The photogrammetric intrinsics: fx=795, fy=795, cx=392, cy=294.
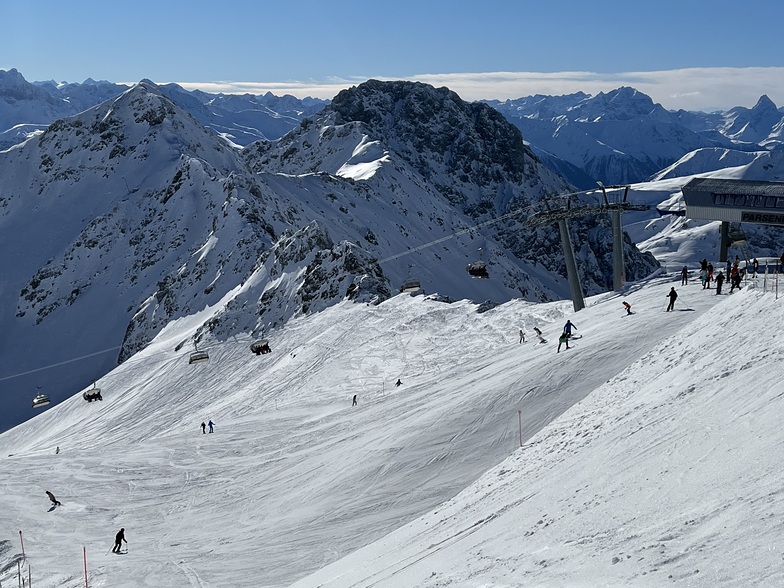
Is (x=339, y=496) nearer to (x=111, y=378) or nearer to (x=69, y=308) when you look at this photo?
(x=111, y=378)

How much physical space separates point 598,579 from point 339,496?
1811cm

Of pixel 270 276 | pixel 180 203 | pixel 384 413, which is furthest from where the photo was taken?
pixel 180 203

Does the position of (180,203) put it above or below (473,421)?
above

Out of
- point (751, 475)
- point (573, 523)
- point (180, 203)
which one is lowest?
point (573, 523)

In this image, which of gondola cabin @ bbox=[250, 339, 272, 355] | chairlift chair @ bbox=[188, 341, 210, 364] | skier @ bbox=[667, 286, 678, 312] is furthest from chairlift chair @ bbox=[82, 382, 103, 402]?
skier @ bbox=[667, 286, 678, 312]

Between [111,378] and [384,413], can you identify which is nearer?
[384,413]

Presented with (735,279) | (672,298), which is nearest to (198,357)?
(672,298)

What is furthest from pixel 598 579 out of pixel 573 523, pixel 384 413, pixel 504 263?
pixel 504 263

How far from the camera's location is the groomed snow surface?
15.8 metres

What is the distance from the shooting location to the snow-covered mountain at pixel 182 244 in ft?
274

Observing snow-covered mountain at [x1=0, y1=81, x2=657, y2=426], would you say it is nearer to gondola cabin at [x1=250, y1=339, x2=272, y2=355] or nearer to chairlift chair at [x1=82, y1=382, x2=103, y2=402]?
gondola cabin at [x1=250, y1=339, x2=272, y2=355]

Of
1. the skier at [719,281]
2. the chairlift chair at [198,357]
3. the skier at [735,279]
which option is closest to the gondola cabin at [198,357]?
the chairlift chair at [198,357]

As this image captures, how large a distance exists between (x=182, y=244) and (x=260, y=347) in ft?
200

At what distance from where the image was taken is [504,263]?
15675cm
